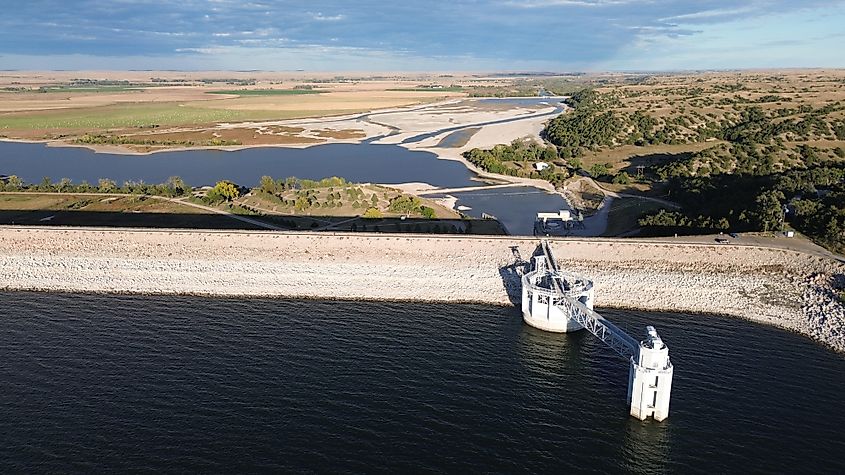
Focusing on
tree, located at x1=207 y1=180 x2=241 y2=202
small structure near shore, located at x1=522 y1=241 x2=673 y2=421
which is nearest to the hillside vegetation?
small structure near shore, located at x1=522 y1=241 x2=673 y2=421

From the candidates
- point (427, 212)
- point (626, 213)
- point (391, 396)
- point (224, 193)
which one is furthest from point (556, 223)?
point (224, 193)

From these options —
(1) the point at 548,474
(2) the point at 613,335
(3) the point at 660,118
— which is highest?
(3) the point at 660,118

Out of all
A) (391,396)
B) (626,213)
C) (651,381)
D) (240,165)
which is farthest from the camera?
(240,165)

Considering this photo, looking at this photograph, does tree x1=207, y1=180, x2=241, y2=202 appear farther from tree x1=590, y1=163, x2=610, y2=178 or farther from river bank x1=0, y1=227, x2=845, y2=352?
tree x1=590, y1=163, x2=610, y2=178

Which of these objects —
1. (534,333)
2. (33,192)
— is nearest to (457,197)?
(534,333)

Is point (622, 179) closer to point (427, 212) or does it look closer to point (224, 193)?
point (427, 212)

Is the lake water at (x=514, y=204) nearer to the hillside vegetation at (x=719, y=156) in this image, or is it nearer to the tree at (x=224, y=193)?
the hillside vegetation at (x=719, y=156)

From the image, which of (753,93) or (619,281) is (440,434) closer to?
(619,281)
